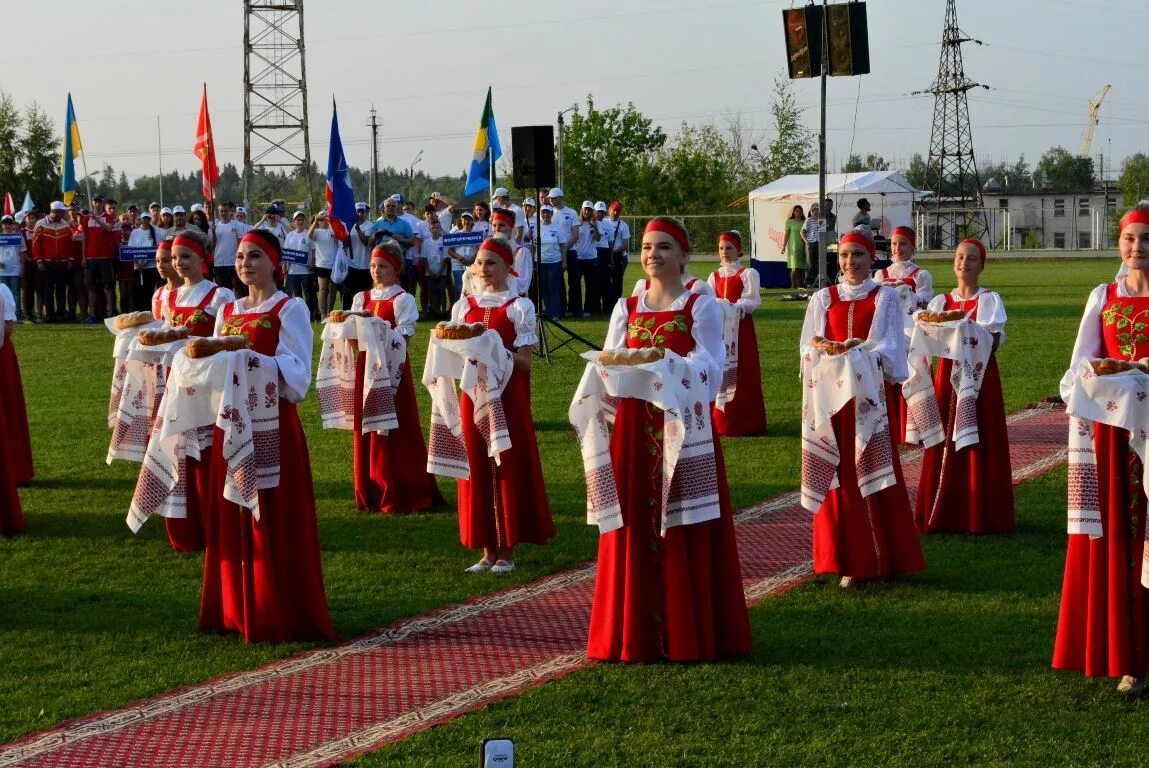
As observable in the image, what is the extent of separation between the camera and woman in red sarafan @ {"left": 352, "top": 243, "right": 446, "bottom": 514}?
1089 centimetres

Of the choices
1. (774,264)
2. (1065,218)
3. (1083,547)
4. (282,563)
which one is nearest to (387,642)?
(282,563)

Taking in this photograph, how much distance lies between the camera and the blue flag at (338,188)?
20891mm

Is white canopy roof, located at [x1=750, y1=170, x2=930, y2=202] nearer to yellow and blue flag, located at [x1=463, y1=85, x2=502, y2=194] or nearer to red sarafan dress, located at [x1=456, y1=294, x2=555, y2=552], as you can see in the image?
yellow and blue flag, located at [x1=463, y1=85, x2=502, y2=194]

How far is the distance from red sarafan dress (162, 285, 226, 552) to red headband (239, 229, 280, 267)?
4.87ft

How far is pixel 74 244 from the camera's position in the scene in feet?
86.1

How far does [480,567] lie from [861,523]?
2344 millimetres

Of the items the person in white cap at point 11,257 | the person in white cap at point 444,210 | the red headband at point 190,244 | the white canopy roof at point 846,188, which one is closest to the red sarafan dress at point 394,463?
the red headband at point 190,244

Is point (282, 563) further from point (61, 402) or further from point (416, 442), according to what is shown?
point (61, 402)

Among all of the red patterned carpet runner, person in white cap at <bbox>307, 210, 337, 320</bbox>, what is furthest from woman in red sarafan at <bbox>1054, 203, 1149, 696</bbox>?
person in white cap at <bbox>307, 210, 337, 320</bbox>

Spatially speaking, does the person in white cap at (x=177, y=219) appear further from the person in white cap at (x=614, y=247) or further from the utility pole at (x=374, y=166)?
the utility pole at (x=374, y=166)

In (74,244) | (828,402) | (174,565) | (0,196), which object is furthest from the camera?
(0,196)

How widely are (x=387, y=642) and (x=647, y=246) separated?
2.45m

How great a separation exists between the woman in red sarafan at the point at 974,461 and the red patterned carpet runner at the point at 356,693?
1.64m

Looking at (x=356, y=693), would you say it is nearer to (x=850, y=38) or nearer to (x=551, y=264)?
(x=850, y=38)
